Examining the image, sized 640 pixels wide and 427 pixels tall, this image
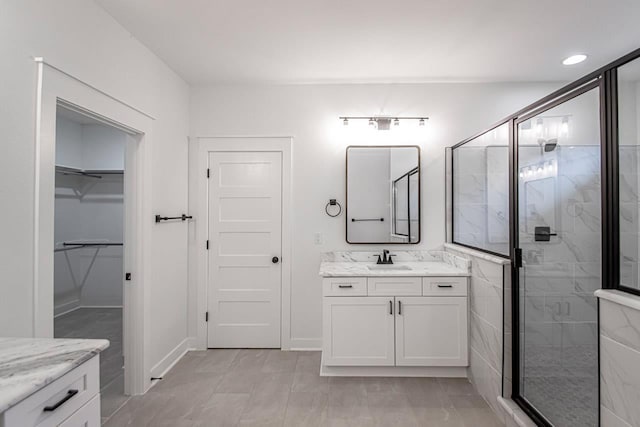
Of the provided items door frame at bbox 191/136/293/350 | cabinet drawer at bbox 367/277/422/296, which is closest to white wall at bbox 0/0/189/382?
door frame at bbox 191/136/293/350

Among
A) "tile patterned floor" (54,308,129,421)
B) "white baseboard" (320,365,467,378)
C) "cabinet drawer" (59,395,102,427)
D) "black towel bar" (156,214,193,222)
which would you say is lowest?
"tile patterned floor" (54,308,129,421)

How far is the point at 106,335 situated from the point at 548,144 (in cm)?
448

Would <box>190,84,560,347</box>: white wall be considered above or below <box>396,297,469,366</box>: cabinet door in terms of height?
above

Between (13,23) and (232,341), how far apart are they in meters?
2.89

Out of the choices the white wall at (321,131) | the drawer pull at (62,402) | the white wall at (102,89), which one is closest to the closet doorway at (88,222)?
the white wall at (102,89)

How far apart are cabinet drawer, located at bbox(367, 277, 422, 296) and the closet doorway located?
141 inches

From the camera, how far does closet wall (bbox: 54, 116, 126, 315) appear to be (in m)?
4.75

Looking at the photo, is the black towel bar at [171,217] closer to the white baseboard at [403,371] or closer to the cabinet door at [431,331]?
the white baseboard at [403,371]

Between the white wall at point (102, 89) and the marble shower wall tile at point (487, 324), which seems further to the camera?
the marble shower wall tile at point (487, 324)

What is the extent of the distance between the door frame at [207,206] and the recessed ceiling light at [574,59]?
2.51 metres

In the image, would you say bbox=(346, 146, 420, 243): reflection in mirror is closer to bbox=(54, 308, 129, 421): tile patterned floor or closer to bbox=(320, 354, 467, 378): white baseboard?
bbox=(320, 354, 467, 378): white baseboard

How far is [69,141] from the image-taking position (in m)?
4.60

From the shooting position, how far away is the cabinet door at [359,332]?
280 cm

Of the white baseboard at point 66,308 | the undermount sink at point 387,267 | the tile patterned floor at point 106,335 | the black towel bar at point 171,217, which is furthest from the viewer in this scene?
the white baseboard at point 66,308
